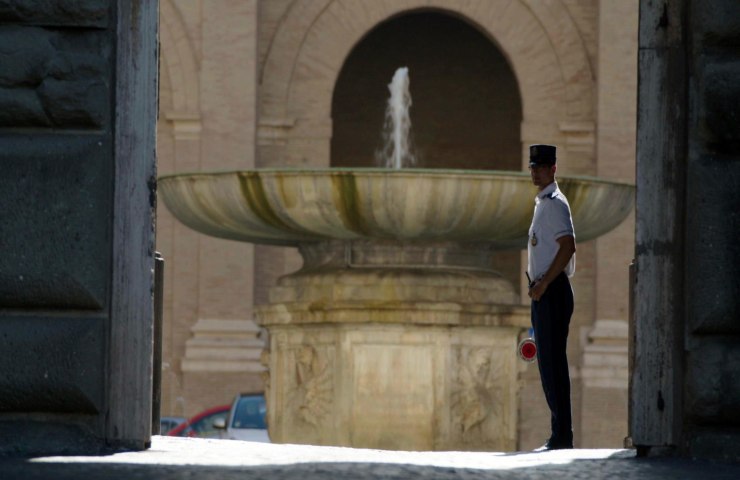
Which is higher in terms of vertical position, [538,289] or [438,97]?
[438,97]

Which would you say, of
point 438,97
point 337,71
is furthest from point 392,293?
point 438,97

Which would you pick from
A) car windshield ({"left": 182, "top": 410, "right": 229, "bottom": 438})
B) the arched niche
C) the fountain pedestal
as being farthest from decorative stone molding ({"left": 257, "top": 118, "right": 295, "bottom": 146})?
the fountain pedestal

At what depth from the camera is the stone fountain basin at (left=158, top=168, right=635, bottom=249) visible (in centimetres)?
1353

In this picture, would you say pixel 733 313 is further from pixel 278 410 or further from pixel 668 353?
pixel 278 410

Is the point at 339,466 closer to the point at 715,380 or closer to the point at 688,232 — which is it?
the point at 715,380

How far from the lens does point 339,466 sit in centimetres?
668

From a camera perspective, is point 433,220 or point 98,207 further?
point 433,220

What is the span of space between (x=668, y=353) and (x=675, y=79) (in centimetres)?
97

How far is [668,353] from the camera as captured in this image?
742 cm

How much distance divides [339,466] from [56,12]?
1.84 metres

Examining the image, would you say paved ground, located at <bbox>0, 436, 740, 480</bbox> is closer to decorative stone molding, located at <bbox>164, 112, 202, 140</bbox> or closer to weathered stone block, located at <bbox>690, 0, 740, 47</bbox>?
weathered stone block, located at <bbox>690, 0, 740, 47</bbox>

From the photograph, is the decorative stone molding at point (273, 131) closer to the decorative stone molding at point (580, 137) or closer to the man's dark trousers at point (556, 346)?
the decorative stone molding at point (580, 137)

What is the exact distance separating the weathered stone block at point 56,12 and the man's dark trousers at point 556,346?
7.21ft

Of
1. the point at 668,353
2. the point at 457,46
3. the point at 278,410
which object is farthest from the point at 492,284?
the point at 457,46
